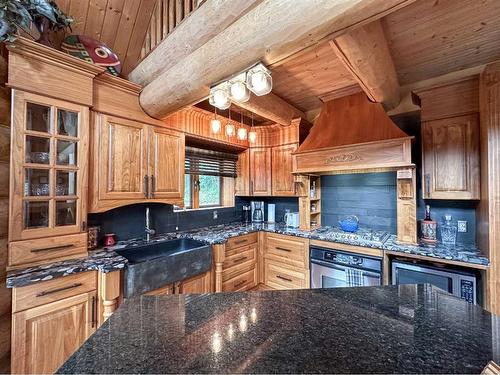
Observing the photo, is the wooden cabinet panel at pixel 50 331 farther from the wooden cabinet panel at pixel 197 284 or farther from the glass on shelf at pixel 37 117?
the glass on shelf at pixel 37 117

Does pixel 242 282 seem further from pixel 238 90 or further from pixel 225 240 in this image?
pixel 238 90

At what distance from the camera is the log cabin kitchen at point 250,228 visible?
659 mm

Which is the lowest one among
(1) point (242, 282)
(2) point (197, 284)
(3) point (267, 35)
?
(1) point (242, 282)

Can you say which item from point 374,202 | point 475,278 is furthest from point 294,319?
point 374,202

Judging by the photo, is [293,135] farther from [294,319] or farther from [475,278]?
[294,319]

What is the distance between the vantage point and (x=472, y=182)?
1802mm

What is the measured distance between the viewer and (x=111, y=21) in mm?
1904

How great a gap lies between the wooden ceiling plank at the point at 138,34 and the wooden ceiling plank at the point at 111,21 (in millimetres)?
131

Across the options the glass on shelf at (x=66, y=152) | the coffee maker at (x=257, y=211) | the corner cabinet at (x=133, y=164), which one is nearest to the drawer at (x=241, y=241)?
the coffee maker at (x=257, y=211)

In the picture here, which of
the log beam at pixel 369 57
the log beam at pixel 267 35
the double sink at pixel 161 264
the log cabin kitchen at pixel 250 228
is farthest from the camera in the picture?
the double sink at pixel 161 264

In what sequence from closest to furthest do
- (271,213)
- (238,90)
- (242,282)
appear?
(238,90) < (242,282) < (271,213)

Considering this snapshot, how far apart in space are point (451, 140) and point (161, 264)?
2.72 meters

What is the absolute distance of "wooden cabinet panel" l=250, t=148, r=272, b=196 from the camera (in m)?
3.15

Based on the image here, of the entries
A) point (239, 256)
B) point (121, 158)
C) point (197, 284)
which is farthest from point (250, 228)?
point (121, 158)
